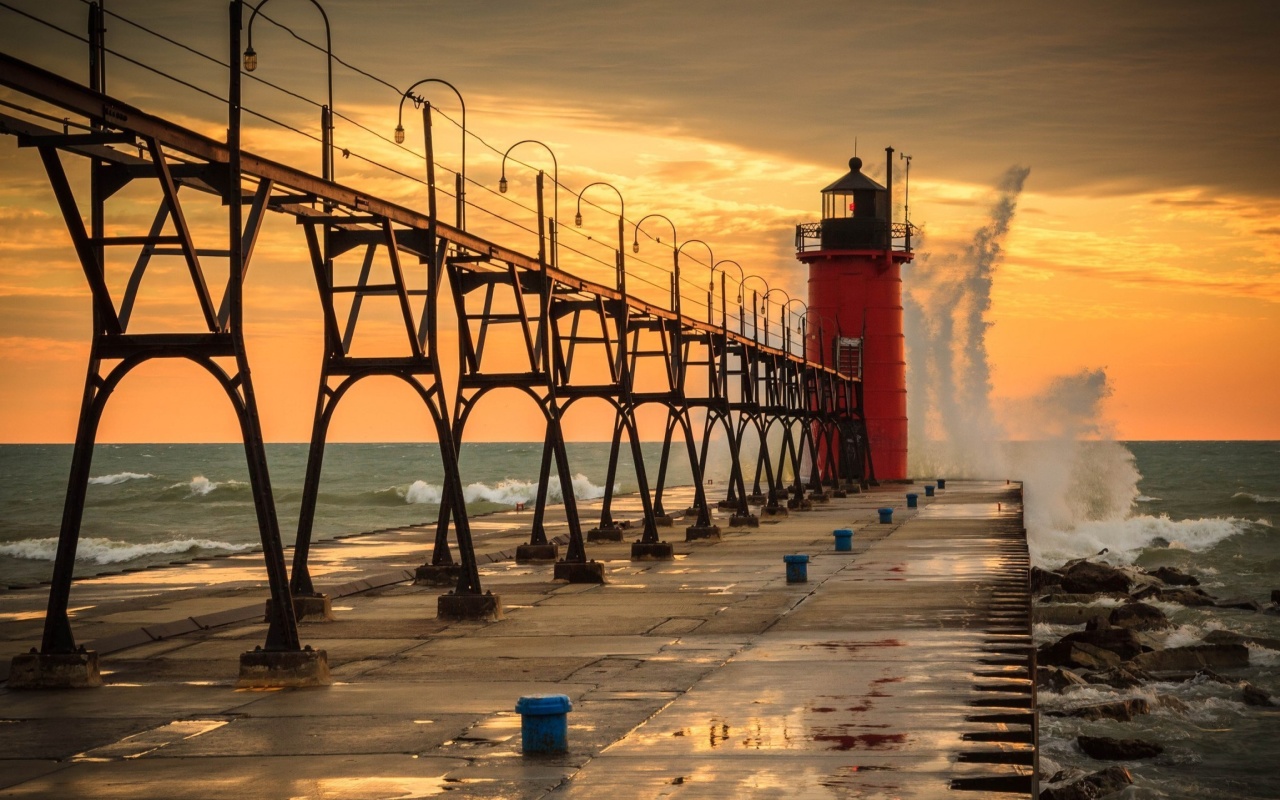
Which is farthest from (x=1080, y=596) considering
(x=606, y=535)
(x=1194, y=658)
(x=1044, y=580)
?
(x=606, y=535)

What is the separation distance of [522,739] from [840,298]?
5551 cm

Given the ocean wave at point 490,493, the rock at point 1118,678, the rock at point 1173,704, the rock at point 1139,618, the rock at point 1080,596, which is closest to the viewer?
the rock at point 1173,704

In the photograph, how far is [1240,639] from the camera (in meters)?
30.9

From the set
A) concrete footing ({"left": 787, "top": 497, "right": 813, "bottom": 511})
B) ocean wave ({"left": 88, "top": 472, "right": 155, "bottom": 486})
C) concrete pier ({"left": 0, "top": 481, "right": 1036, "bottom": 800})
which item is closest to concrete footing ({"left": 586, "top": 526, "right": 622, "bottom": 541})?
concrete pier ({"left": 0, "top": 481, "right": 1036, "bottom": 800})

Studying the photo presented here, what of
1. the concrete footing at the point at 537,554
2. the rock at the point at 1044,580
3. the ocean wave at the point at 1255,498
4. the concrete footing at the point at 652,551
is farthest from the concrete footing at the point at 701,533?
the ocean wave at the point at 1255,498

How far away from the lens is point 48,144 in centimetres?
1320

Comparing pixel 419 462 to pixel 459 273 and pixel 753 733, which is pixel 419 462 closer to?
pixel 459 273

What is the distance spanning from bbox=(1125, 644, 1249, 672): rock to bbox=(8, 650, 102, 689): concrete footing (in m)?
17.7

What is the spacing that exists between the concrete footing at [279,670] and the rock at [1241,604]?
2944 cm

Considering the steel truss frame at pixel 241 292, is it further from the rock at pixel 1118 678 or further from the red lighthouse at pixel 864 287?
the red lighthouse at pixel 864 287

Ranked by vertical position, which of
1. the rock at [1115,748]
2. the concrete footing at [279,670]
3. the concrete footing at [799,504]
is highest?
the concrete footing at [799,504]

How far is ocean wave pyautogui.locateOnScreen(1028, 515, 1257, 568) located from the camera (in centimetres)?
5691

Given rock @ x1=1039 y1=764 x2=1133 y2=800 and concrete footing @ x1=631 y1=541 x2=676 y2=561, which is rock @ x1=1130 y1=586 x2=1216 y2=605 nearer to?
concrete footing @ x1=631 y1=541 x2=676 y2=561

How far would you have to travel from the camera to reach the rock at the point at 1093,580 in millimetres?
38812
